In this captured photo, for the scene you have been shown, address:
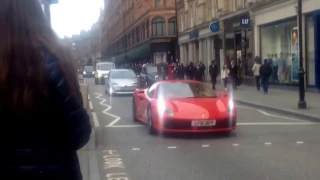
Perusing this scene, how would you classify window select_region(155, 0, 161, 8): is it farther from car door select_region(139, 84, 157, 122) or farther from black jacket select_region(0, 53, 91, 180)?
black jacket select_region(0, 53, 91, 180)

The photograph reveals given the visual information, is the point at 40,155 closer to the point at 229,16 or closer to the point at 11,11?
the point at 11,11

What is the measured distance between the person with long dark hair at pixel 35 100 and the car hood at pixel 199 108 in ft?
34.4

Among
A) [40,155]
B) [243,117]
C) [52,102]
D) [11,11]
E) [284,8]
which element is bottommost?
[243,117]

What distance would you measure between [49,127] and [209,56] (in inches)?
1779

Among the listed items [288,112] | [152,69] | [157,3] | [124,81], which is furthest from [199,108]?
[157,3]

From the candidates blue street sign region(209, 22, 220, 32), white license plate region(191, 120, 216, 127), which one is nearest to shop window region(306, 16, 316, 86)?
blue street sign region(209, 22, 220, 32)

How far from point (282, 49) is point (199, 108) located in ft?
64.0

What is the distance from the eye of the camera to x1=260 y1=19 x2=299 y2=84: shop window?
29.9 m

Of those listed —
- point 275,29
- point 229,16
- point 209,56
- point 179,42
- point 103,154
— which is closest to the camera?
point 103,154

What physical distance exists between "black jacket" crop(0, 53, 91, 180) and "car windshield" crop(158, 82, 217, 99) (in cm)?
1160

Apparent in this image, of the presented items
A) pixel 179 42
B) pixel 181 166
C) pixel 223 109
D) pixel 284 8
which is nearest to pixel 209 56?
pixel 179 42

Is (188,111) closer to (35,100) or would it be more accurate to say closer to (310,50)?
A: (35,100)

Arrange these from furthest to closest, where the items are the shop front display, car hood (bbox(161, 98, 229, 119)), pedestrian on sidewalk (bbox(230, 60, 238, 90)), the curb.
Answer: pedestrian on sidewalk (bbox(230, 60, 238, 90)) < the shop front display < the curb < car hood (bbox(161, 98, 229, 119))

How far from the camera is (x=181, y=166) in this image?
949 cm
